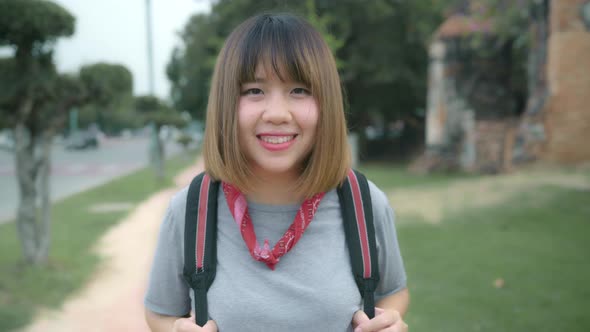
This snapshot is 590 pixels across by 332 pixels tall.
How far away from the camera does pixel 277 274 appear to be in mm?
1423

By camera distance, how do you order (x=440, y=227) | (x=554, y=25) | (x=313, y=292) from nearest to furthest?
(x=313, y=292) < (x=440, y=227) < (x=554, y=25)

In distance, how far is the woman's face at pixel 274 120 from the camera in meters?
1.45

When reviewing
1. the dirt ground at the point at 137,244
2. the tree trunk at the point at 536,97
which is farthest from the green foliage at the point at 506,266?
the tree trunk at the point at 536,97

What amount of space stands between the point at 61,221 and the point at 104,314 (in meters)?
4.62

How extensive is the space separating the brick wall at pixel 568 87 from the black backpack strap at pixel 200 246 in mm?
8225

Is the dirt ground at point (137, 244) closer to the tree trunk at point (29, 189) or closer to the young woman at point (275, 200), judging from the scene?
the tree trunk at point (29, 189)

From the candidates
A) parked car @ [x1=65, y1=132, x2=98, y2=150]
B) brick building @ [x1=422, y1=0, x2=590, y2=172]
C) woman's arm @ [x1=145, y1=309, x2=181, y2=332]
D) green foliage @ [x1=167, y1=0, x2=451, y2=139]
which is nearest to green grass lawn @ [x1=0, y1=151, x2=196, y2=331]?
woman's arm @ [x1=145, y1=309, x2=181, y2=332]

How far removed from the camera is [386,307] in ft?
5.39

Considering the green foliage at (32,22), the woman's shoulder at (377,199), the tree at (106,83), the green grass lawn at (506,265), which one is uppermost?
the green foliage at (32,22)

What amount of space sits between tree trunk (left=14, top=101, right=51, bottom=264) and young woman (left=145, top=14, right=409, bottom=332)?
4.44 meters

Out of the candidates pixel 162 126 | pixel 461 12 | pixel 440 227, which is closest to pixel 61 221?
pixel 440 227

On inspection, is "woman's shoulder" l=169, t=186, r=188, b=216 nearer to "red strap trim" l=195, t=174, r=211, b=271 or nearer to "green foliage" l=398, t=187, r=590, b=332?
"red strap trim" l=195, t=174, r=211, b=271

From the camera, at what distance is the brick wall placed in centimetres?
806

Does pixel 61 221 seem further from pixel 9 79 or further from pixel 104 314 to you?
pixel 104 314
